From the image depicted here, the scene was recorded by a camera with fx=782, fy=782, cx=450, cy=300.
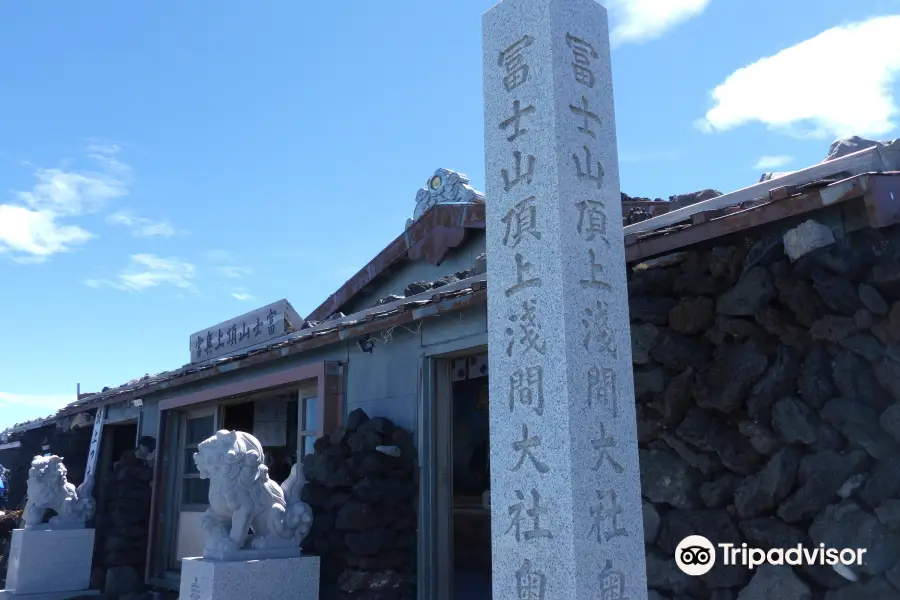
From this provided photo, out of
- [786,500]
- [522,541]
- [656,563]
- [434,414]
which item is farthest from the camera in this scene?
[434,414]

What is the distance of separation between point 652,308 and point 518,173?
1.80m

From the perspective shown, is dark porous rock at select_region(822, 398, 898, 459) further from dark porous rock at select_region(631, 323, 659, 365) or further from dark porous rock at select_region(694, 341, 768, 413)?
dark porous rock at select_region(631, 323, 659, 365)

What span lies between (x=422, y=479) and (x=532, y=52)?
415 centimetres

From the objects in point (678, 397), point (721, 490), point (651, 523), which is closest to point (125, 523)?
point (651, 523)

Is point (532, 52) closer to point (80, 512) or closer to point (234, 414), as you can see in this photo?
point (234, 414)

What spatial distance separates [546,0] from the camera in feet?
12.1

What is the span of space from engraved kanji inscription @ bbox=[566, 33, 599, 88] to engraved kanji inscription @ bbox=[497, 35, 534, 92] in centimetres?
20

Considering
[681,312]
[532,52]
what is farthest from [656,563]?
[532,52]

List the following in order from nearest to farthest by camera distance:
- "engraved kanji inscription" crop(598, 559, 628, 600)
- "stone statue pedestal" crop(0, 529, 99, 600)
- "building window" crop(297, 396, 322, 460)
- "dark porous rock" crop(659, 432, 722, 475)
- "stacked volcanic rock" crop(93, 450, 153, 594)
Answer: "engraved kanji inscription" crop(598, 559, 628, 600) < "dark porous rock" crop(659, 432, 722, 475) < "building window" crop(297, 396, 322, 460) < "stone statue pedestal" crop(0, 529, 99, 600) < "stacked volcanic rock" crop(93, 450, 153, 594)

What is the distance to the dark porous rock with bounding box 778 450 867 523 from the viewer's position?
4.09 metres

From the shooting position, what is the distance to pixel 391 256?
394 inches

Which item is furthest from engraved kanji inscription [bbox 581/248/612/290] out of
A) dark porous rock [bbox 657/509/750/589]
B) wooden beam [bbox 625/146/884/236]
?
dark porous rock [bbox 657/509/750/589]

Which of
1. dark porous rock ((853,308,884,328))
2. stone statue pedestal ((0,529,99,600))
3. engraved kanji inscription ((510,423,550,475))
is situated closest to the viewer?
engraved kanji inscription ((510,423,550,475))

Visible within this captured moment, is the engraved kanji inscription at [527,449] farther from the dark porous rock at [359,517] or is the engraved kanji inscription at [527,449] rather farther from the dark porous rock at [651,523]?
the dark porous rock at [359,517]
